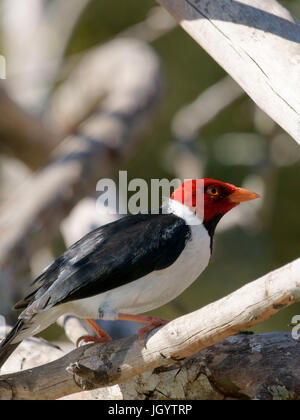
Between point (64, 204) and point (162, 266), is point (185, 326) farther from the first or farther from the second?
point (64, 204)

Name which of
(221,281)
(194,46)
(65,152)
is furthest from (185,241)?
(194,46)

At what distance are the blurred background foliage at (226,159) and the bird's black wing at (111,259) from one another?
184 cm

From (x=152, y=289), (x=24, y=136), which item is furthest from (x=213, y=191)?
(x=24, y=136)

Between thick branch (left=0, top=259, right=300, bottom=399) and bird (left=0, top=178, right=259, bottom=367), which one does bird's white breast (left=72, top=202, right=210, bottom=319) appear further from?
thick branch (left=0, top=259, right=300, bottom=399)

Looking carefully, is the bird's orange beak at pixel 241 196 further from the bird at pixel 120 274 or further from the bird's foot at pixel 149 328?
the bird's foot at pixel 149 328

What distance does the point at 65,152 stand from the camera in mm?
5863

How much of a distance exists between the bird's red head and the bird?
0.10 metres

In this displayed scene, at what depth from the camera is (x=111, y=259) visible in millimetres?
2906

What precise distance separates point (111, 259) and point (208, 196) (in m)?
0.66

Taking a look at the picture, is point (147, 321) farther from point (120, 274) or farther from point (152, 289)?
point (120, 274)

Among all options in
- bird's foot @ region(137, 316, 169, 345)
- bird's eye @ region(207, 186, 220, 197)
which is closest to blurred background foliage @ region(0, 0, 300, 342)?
bird's eye @ region(207, 186, 220, 197)

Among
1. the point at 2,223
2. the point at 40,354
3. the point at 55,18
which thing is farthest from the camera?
the point at 55,18

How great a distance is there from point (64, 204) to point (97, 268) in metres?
2.38

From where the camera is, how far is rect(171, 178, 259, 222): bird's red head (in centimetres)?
330
